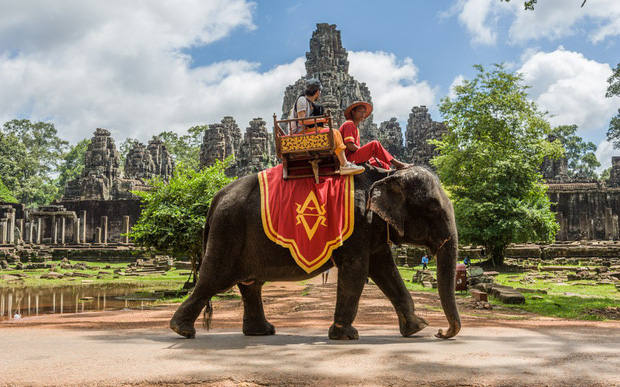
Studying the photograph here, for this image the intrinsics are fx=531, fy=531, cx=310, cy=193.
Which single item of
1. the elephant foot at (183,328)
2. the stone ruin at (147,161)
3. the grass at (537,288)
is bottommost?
the grass at (537,288)

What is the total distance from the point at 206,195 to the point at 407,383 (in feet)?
44.6

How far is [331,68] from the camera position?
61.1 meters

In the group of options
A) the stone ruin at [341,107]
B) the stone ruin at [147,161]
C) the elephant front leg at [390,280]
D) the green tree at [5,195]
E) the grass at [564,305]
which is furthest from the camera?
the stone ruin at [147,161]

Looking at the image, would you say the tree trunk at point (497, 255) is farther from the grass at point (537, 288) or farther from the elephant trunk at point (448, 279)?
the elephant trunk at point (448, 279)

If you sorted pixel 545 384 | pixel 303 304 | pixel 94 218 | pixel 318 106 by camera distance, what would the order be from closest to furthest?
1. pixel 545 384
2. pixel 318 106
3. pixel 303 304
4. pixel 94 218

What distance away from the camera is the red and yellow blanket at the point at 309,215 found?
5238mm

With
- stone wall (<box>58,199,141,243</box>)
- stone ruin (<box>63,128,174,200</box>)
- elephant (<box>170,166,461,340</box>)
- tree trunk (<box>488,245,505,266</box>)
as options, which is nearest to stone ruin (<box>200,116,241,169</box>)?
stone ruin (<box>63,128,174,200</box>)

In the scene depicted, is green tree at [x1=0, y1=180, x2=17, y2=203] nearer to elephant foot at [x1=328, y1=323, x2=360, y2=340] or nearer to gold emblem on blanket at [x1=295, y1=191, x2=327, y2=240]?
gold emblem on blanket at [x1=295, y1=191, x2=327, y2=240]

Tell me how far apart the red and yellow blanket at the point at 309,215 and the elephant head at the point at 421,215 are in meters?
0.31

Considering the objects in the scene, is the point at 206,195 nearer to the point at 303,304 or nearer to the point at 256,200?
the point at 303,304

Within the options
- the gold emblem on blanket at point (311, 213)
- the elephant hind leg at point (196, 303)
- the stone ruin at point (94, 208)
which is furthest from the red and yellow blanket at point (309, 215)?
the stone ruin at point (94, 208)

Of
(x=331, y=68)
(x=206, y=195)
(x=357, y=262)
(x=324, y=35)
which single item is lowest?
(x=357, y=262)

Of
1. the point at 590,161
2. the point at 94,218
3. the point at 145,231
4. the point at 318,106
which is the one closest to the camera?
the point at 318,106

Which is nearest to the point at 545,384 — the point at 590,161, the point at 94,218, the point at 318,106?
the point at 318,106
